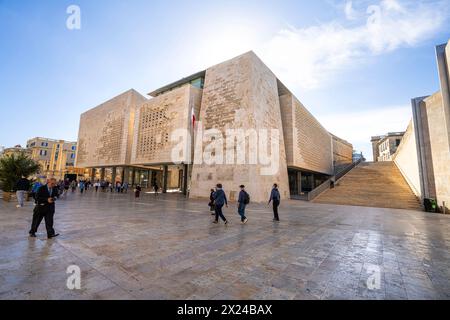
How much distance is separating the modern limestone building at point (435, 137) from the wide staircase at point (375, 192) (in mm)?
1543

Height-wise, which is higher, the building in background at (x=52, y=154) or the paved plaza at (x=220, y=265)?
the building in background at (x=52, y=154)

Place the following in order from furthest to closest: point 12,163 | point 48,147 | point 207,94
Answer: point 48,147
point 207,94
point 12,163

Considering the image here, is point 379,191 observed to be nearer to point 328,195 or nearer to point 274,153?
point 328,195

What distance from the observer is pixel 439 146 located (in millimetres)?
14234

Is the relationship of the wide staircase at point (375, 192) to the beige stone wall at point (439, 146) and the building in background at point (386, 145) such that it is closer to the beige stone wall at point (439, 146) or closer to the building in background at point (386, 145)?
the beige stone wall at point (439, 146)

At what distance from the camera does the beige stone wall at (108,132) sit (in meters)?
31.7

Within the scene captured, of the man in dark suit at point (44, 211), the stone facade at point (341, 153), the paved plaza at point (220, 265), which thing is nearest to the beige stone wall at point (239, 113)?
the paved plaza at point (220, 265)

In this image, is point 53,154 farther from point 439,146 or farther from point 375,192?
point 439,146

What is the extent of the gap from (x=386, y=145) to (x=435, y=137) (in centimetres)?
4398

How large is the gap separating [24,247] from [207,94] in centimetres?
2043

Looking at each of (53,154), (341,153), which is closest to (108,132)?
(53,154)

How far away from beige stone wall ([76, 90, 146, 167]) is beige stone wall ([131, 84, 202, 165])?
9.39 feet
